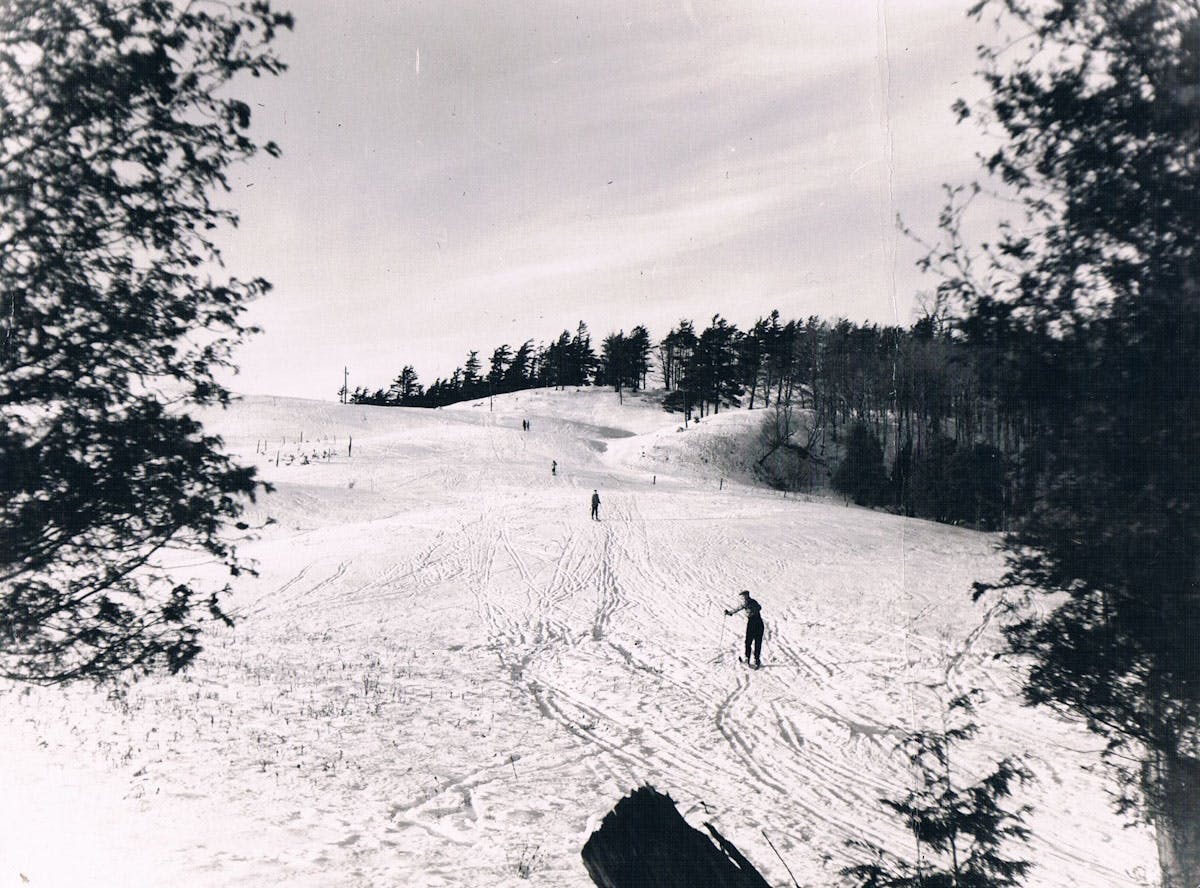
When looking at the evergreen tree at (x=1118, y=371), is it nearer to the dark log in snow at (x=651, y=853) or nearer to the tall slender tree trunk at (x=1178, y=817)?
the tall slender tree trunk at (x=1178, y=817)

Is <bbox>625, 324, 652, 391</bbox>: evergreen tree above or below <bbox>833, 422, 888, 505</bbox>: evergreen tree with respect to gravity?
above

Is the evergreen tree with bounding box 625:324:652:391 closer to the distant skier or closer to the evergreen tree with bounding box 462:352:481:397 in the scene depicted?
the evergreen tree with bounding box 462:352:481:397

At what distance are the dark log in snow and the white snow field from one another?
359 millimetres

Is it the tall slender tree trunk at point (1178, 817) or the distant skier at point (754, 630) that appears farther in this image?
the distant skier at point (754, 630)

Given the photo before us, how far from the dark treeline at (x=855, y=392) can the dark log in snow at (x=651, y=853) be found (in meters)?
2.72

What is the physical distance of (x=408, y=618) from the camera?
18.3 meters

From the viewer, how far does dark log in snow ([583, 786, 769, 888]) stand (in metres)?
3.33

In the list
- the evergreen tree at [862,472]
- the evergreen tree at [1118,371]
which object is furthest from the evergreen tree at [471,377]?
the evergreen tree at [1118,371]

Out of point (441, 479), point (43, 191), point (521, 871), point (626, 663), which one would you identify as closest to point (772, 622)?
point (626, 663)

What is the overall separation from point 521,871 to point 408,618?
13108mm

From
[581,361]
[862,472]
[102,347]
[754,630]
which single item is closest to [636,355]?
[581,361]

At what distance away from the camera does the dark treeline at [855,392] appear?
3.86m

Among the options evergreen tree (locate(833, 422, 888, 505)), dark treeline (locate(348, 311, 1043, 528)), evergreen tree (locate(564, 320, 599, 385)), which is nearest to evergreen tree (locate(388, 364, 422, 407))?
dark treeline (locate(348, 311, 1043, 528))

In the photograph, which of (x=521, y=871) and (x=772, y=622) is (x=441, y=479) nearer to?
(x=772, y=622)
